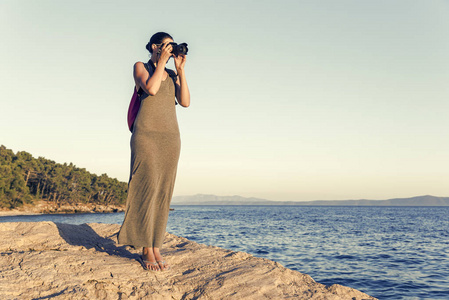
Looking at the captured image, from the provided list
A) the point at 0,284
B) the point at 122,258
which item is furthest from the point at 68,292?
the point at 122,258

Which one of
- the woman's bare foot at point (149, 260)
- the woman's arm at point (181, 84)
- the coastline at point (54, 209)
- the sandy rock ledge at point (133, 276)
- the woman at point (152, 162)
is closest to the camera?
the sandy rock ledge at point (133, 276)

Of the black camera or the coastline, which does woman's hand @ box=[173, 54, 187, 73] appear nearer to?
the black camera

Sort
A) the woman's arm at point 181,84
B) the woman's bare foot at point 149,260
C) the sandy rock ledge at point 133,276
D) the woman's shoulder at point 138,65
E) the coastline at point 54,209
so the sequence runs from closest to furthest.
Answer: the sandy rock ledge at point 133,276, the woman's bare foot at point 149,260, the woman's shoulder at point 138,65, the woman's arm at point 181,84, the coastline at point 54,209

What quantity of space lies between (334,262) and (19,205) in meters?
76.3

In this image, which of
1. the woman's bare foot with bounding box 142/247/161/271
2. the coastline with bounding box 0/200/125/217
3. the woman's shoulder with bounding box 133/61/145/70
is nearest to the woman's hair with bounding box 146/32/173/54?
the woman's shoulder with bounding box 133/61/145/70

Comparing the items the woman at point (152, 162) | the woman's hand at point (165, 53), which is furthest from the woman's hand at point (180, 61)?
the woman's hand at point (165, 53)

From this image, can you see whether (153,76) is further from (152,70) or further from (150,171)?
(150,171)

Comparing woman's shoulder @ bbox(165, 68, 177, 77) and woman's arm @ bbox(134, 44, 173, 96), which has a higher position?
woman's shoulder @ bbox(165, 68, 177, 77)

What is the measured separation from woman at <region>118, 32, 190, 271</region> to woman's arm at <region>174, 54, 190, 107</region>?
12mm

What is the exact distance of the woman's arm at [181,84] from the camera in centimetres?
409

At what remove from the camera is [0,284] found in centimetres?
295

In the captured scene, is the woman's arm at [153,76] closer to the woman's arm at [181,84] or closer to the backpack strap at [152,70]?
the backpack strap at [152,70]

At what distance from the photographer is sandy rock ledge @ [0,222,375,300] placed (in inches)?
122

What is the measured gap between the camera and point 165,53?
3889 millimetres
